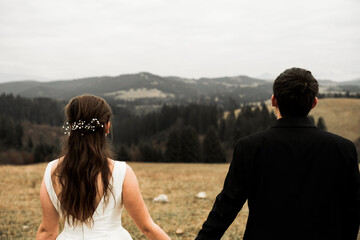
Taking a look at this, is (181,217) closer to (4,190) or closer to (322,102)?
(4,190)

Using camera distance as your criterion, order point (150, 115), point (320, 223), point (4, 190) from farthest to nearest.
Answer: point (150, 115), point (4, 190), point (320, 223)

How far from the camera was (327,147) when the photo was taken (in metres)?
2.56

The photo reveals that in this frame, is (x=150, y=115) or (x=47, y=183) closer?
(x=47, y=183)

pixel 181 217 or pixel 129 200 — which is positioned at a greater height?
pixel 129 200

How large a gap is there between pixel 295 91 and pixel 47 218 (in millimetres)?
2580

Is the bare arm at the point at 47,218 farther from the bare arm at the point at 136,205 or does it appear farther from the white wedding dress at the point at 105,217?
the bare arm at the point at 136,205

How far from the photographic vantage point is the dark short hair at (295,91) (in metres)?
2.59

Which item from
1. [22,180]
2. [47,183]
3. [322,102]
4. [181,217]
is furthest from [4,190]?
[322,102]

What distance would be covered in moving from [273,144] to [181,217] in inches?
315

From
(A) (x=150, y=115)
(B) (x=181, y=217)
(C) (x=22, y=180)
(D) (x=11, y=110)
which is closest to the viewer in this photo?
(B) (x=181, y=217)

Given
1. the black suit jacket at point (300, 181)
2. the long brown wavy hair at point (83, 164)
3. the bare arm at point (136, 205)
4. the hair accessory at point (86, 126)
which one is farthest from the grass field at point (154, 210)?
the hair accessory at point (86, 126)

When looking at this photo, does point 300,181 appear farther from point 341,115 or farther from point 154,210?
point 341,115

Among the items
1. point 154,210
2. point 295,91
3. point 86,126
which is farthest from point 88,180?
point 154,210

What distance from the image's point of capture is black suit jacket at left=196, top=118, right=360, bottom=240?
2.54 metres
